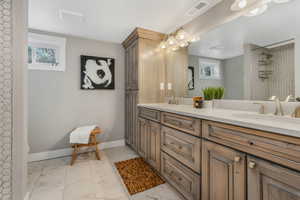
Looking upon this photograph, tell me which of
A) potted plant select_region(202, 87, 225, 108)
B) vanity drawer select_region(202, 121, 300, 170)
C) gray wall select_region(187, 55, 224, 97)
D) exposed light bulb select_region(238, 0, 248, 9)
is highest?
exposed light bulb select_region(238, 0, 248, 9)

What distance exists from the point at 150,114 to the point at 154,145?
422mm

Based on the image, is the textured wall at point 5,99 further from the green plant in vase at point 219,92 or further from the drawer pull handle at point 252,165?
the green plant in vase at point 219,92

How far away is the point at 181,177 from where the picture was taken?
4.41 feet

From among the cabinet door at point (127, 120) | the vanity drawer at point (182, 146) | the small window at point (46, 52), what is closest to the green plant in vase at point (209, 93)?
the vanity drawer at point (182, 146)

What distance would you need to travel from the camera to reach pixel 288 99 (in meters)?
1.12

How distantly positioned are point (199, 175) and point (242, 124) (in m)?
0.59

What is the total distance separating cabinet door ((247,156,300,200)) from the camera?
0.65m

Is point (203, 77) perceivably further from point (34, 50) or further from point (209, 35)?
point (34, 50)

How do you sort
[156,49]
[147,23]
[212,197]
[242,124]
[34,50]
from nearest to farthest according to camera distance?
[242,124]
[212,197]
[147,23]
[34,50]
[156,49]

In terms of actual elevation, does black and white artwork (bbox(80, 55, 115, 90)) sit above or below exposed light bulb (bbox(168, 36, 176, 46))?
below

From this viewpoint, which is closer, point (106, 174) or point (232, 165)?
point (232, 165)

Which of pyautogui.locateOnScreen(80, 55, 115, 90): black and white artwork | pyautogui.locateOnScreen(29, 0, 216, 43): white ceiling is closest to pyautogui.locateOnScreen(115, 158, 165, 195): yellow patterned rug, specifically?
pyautogui.locateOnScreen(80, 55, 115, 90): black and white artwork

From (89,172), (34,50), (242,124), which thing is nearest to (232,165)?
(242,124)

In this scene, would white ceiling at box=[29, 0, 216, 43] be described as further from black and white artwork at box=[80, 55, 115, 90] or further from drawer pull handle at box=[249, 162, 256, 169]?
drawer pull handle at box=[249, 162, 256, 169]
